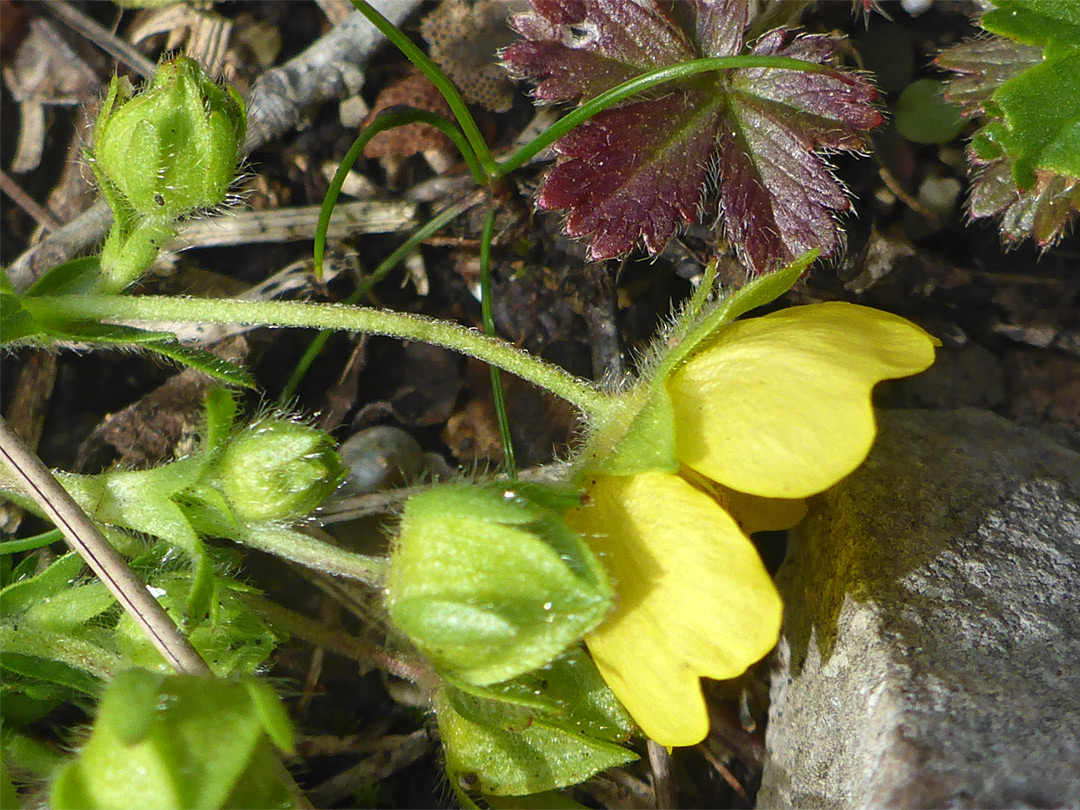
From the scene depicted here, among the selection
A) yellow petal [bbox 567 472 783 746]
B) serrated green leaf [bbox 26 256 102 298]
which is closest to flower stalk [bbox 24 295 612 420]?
serrated green leaf [bbox 26 256 102 298]

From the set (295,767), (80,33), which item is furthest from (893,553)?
(80,33)

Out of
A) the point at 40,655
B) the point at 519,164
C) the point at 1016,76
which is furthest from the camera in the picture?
the point at 519,164

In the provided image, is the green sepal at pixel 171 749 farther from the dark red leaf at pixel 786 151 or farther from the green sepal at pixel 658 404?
the dark red leaf at pixel 786 151

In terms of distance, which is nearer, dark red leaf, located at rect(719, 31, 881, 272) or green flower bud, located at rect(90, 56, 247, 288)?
green flower bud, located at rect(90, 56, 247, 288)

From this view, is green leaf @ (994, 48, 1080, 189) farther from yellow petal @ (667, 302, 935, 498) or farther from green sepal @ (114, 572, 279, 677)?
green sepal @ (114, 572, 279, 677)

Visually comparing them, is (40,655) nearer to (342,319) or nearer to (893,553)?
(342,319)

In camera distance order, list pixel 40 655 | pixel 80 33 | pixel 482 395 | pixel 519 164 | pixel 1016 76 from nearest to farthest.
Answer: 1. pixel 40 655
2. pixel 1016 76
3. pixel 519 164
4. pixel 482 395
5. pixel 80 33

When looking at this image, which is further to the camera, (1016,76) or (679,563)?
(1016,76)
